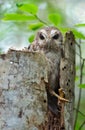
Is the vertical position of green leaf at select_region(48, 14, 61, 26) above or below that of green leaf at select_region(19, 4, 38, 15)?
below

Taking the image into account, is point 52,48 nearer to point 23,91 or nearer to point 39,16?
point 23,91

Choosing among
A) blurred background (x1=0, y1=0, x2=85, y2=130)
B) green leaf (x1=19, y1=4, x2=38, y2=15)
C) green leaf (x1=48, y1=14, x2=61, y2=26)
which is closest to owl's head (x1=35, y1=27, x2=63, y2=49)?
green leaf (x1=48, y1=14, x2=61, y2=26)

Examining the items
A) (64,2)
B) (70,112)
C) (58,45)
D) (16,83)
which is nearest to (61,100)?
(70,112)

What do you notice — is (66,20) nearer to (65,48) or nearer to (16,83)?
(65,48)

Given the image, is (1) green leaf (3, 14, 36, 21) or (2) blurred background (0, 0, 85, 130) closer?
(1) green leaf (3, 14, 36, 21)

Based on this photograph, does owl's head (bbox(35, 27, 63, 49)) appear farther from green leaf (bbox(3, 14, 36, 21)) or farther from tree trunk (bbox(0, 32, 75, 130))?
tree trunk (bbox(0, 32, 75, 130))

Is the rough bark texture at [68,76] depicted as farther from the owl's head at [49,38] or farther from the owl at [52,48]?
the owl's head at [49,38]
